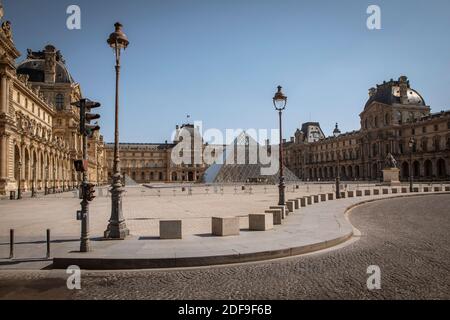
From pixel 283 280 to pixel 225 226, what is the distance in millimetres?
3886

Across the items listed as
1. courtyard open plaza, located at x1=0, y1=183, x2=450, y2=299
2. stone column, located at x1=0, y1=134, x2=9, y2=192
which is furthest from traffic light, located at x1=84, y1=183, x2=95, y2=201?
stone column, located at x1=0, y1=134, x2=9, y2=192

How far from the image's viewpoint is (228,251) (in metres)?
7.84

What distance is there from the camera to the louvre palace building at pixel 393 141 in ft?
229

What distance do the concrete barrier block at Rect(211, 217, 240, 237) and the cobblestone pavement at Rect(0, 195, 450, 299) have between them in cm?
257

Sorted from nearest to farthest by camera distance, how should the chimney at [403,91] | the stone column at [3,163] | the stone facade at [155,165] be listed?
the stone column at [3,163], the chimney at [403,91], the stone facade at [155,165]

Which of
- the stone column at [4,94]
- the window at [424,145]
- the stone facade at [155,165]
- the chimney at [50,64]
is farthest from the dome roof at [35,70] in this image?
the window at [424,145]

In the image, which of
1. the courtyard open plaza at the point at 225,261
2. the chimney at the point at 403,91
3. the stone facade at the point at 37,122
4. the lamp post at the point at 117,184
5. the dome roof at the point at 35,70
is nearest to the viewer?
the courtyard open plaza at the point at 225,261

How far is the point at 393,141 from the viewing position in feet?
262

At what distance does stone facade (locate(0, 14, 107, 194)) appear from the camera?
33.5 m

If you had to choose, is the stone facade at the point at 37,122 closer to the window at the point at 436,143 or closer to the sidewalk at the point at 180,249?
the sidewalk at the point at 180,249

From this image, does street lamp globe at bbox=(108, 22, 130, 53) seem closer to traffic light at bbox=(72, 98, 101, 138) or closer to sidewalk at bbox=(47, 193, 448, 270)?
traffic light at bbox=(72, 98, 101, 138)

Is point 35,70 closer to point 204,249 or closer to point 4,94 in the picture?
point 4,94
